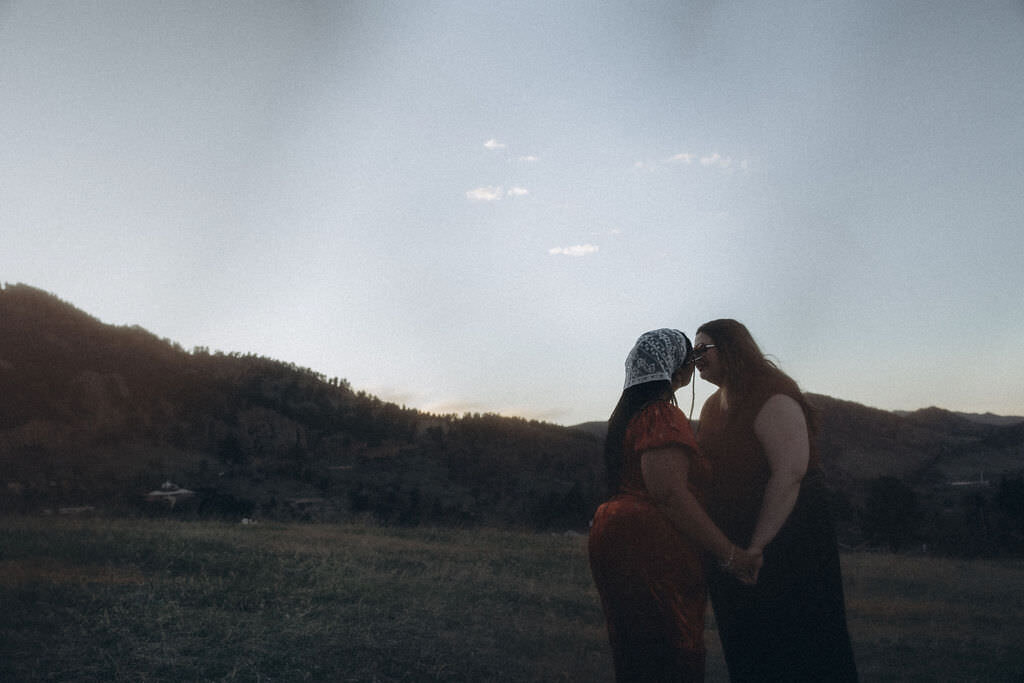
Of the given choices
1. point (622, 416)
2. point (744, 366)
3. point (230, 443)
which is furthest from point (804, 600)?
point (230, 443)

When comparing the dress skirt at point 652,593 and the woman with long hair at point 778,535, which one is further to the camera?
the woman with long hair at point 778,535

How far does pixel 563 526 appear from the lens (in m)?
24.0

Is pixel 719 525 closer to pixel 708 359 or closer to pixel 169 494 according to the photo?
pixel 708 359

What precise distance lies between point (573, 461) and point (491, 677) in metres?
28.2

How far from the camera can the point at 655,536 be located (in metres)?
3.03

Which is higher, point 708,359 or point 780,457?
point 708,359

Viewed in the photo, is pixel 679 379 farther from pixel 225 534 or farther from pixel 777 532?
pixel 225 534

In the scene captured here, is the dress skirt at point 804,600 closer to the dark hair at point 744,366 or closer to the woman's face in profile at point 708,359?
the dark hair at point 744,366

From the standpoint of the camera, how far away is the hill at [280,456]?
21.9 metres

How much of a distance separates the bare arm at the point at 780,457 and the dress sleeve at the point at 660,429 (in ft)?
1.51

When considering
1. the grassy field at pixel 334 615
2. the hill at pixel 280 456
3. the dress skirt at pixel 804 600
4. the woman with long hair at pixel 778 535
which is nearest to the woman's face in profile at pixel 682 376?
the woman with long hair at pixel 778 535

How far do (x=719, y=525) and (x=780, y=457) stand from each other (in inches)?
17.3

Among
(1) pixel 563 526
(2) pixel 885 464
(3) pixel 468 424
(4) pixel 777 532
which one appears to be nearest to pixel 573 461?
(3) pixel 468 424

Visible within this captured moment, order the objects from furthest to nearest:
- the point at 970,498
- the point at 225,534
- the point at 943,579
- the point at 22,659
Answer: the point at 970,498
the point at 943,579
the point at 225,534
the point at 22,659
